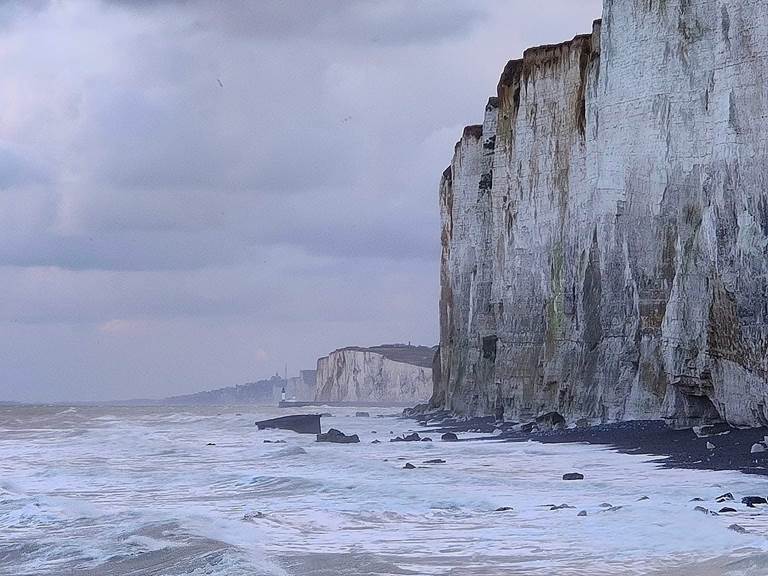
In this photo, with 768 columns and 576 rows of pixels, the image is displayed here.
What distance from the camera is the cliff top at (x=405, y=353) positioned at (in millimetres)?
114812

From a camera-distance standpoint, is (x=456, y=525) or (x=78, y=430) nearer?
(x=456, y=525)

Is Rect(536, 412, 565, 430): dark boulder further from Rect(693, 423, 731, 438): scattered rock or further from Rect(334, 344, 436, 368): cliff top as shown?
Rect(334, 344, 436, 368): cliff top

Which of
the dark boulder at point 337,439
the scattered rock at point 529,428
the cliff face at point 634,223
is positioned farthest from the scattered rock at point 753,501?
the dark boulder at point 337,439

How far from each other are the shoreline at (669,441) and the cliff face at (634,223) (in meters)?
0.50

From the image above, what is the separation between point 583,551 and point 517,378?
26516 millimetres

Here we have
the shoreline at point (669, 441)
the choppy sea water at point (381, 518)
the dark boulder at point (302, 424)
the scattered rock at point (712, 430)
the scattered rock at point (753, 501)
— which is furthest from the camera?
the dark boulder at point (302, 424)

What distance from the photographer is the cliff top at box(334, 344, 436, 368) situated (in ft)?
377

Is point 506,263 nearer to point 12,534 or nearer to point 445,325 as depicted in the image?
point 445,325

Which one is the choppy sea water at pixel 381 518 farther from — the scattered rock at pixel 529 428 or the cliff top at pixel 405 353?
the cliff top at pixel 405 353

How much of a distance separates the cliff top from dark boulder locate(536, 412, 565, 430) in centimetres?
8051

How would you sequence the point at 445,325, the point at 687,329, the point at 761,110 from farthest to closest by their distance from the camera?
the point at 445,325, the point at 687,329, the point at 761,110

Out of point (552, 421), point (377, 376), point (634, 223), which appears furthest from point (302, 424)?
point (377, 376)

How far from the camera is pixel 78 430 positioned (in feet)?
161

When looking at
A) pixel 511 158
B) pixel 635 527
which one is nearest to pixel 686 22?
pixel 511 158
